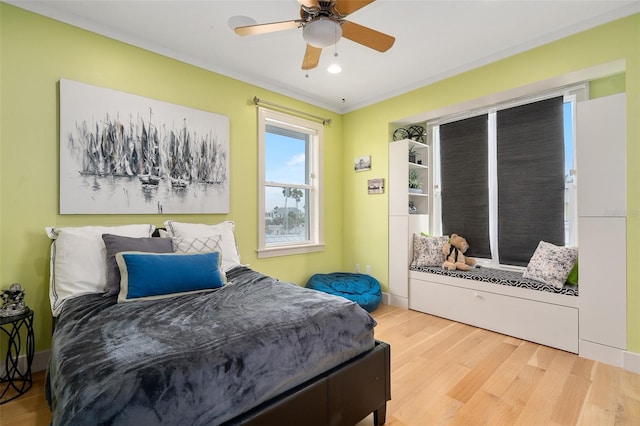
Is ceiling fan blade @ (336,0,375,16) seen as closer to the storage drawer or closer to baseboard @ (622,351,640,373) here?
the storage drawer

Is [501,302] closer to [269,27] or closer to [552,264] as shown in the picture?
[552,264]

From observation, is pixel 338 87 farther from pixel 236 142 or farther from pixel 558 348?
pixel 558 348

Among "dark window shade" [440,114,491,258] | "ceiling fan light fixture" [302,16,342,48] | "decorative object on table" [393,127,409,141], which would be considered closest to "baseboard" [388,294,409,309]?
"dark window shade" [440,114,491,258]

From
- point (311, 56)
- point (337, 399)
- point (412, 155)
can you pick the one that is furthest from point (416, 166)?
point (337, 399)

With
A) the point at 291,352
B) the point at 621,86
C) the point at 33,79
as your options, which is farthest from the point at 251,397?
the point at 621,86

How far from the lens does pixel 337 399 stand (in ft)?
4.73

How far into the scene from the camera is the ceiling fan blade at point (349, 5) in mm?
1657

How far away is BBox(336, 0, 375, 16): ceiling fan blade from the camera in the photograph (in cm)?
166

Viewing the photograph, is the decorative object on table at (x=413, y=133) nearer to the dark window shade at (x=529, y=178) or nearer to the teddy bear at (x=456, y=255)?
the dark window shade at (x=529, y=178)

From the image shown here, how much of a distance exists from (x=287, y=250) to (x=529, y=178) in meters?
2.82

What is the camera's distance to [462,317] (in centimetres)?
318

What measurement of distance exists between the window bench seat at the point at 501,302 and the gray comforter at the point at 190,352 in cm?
194

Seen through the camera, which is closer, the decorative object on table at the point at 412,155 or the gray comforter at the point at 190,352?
the gray comforter at the point at 190,352

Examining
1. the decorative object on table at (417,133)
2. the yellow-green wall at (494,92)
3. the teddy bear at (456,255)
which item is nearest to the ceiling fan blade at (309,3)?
the yellow-green wall at (494,92)
